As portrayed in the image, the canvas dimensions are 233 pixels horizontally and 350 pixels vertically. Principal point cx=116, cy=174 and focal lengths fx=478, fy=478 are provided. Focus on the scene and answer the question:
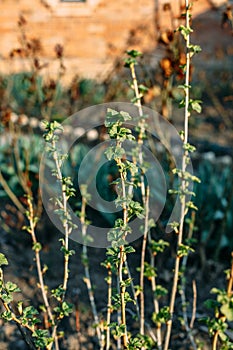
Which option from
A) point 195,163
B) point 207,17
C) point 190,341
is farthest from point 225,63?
point 190,341

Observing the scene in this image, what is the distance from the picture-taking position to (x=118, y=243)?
1535 millimetres

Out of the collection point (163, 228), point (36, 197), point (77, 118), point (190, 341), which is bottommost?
point (190, 341)

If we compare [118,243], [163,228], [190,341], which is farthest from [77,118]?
[118,243]

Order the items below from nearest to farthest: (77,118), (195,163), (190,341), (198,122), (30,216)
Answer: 1. (30,216)
2. (190,341)
3. (195,163)
4. (77,118)
5. (198,122)

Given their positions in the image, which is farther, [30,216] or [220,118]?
[220,118]

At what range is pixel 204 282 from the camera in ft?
9.49

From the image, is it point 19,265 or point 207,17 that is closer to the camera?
point 19,265

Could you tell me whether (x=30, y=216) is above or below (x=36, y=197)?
below

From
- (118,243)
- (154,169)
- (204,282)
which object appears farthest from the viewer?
(154,169)

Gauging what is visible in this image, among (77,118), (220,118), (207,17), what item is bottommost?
(77,118)

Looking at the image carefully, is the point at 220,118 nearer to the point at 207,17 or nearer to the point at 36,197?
the point at 207,17

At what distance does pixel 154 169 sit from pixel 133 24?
629 centimetres

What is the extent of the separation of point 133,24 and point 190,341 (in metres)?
7.67

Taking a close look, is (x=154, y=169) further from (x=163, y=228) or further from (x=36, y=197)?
(x=36, y=197)
